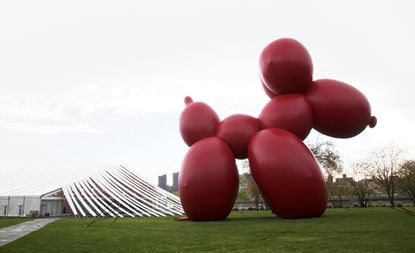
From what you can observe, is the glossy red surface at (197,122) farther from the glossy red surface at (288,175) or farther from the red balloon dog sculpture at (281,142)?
the glossy red surface at (288,175)

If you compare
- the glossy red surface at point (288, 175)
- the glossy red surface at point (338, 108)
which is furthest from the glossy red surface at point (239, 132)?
the glossy red surface at point (338, 108)

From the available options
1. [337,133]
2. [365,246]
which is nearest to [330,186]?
[337,133]

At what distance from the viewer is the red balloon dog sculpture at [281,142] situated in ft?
40.0

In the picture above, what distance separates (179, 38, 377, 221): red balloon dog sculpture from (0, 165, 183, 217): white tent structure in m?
8.88

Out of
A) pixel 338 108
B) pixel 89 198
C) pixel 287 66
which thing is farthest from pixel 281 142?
pixel 89 198

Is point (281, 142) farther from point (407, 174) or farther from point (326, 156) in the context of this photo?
point (407, 174)

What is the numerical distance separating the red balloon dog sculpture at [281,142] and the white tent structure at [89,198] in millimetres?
8884

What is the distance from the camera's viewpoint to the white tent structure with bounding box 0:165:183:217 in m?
22.8

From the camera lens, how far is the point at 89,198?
78.6 feet

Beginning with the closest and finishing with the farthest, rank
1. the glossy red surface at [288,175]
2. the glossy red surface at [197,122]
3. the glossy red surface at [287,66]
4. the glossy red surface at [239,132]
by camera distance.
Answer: the glossy red surface at [288,175] < the glossy red surface at [287,66] < the glossy red surface at [239,132] < the glossy red surface at [197,122]

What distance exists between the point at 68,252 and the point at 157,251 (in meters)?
1.75

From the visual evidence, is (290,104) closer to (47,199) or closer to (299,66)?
(299,66)

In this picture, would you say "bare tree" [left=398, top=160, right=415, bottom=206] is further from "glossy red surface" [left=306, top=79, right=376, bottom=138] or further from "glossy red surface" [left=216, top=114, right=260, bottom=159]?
"glossy red surface" [left=216, top=114, right=260, bottom=159]

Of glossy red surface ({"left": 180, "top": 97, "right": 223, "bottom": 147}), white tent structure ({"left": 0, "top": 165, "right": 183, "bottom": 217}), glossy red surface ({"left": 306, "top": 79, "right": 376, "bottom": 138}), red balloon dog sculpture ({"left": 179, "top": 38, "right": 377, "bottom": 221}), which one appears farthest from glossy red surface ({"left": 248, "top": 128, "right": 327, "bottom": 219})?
white tent structure ({"left": 0, "top": 165, "right": 183, "bottom": 217})
